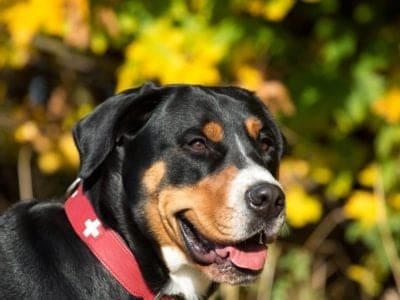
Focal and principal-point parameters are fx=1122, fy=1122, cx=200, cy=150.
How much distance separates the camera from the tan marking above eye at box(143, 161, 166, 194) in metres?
4.46

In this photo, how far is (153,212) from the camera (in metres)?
4.46

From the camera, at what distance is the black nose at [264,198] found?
4.27 metres

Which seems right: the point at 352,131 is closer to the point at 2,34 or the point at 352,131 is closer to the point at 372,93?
the point at 372,93

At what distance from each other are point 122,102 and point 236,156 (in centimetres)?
50

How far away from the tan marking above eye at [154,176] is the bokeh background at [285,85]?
224cm

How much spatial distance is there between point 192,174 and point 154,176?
0.51ft

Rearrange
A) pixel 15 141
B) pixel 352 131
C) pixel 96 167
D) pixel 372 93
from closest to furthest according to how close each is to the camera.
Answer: pixel 96 167
pixel 372 93
pixel 352 131
pixel 15 141

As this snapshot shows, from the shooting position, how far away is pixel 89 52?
26.1 ft

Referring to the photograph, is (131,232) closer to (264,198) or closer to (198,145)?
(198,145)

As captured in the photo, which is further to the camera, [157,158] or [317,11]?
[317,11]

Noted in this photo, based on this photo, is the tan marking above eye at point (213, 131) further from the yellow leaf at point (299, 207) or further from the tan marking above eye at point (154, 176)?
the yellow leaf at point (299, 207)

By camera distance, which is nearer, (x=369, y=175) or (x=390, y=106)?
(x=390, y=106)

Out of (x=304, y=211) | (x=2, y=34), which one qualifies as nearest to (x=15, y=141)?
(x=2, y=34)

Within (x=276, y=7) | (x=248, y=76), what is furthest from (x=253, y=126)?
(x=248, y=76)
